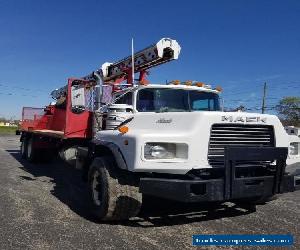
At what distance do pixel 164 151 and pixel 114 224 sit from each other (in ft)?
4.44

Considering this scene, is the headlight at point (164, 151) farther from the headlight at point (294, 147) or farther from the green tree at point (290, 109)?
the green tree at point (290, 109)

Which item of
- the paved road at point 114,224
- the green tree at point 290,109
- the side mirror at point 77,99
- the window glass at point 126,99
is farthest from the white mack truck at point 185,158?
the green tree at point 290,109

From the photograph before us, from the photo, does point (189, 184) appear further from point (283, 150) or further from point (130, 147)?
point (283, 150)

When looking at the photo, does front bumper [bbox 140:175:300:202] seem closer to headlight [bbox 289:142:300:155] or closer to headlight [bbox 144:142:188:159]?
headlight [bbox 144:142:188:159]

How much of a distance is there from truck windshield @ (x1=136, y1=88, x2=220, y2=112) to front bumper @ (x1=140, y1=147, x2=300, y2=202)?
5.53 feet

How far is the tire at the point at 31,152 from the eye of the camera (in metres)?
12.1

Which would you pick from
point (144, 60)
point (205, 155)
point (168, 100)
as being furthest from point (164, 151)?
point (144, 60)

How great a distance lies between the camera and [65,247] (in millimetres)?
4559

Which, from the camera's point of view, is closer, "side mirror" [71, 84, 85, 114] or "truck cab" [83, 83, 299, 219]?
"truck cab" [83, 83, 299, 219]

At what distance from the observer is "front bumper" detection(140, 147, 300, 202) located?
484 cm

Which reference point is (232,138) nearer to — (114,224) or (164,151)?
(164,151)

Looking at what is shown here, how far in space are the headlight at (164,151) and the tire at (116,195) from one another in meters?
0.62

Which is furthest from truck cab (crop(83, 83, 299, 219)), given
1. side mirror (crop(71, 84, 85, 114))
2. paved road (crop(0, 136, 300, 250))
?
side mirror (crop(71, 84, 85, 114))

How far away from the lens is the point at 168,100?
6.61 m
